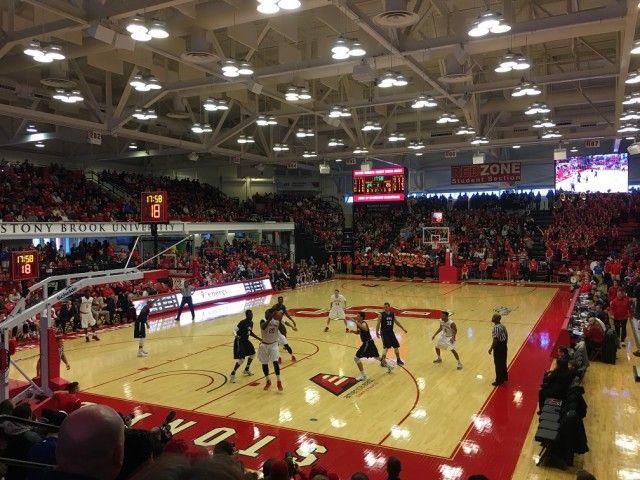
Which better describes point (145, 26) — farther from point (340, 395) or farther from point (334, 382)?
point (334, 382)

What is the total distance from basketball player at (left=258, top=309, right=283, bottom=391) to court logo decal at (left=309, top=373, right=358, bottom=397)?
3.14ft

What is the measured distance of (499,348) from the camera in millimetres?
11625

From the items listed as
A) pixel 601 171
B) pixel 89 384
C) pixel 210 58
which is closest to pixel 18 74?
pixel 210 58

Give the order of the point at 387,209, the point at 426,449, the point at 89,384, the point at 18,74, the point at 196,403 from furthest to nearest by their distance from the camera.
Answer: the point at 387,209 < the point at 18,74 < the point at 89,384 < the point at 196,403 < the point at 426,449

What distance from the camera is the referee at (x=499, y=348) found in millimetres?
11516

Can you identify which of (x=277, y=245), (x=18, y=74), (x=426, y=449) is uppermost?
(x=18, y=74)

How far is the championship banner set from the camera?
105ft

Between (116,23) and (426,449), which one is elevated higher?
(116,23)

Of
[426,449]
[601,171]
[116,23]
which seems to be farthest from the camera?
[601,171]

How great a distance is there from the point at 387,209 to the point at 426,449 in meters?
34.8

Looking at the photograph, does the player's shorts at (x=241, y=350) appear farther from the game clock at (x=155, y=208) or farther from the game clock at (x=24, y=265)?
the game clock at (x=24, y=265)

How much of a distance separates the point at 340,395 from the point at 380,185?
21.6 metres

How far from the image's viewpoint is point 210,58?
12.2 meters

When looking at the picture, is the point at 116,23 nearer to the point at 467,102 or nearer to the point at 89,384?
the point at 89,384
